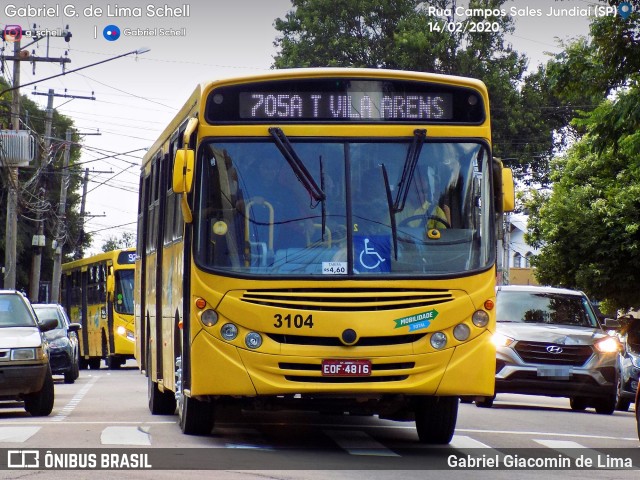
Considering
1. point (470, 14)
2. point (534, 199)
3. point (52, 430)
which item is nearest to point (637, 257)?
point (534, 199)

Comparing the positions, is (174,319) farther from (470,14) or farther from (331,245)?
(470,14)

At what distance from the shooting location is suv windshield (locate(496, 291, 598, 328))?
20.9m

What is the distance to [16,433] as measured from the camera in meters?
14.0

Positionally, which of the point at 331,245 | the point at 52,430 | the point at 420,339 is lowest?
the point at 52,430

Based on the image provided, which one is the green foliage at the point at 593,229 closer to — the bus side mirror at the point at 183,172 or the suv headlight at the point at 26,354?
the suv headlight at the point at 26,354

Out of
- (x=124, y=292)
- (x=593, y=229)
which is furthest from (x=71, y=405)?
(x=593, y=229)

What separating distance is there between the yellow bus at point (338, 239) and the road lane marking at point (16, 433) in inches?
70.4

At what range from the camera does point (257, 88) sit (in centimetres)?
1248

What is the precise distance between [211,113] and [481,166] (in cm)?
233

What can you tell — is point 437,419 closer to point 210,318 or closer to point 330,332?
point 330,332

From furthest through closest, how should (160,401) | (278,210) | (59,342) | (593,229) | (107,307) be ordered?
(593,229) < (107,307) < (59,342) < (160,401) < (278,210)

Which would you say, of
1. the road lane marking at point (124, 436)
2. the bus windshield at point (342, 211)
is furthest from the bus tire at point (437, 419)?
the road lane marking at point (124, 436)

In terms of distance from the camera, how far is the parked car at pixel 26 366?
16.7 meters

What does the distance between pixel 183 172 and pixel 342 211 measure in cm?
134
